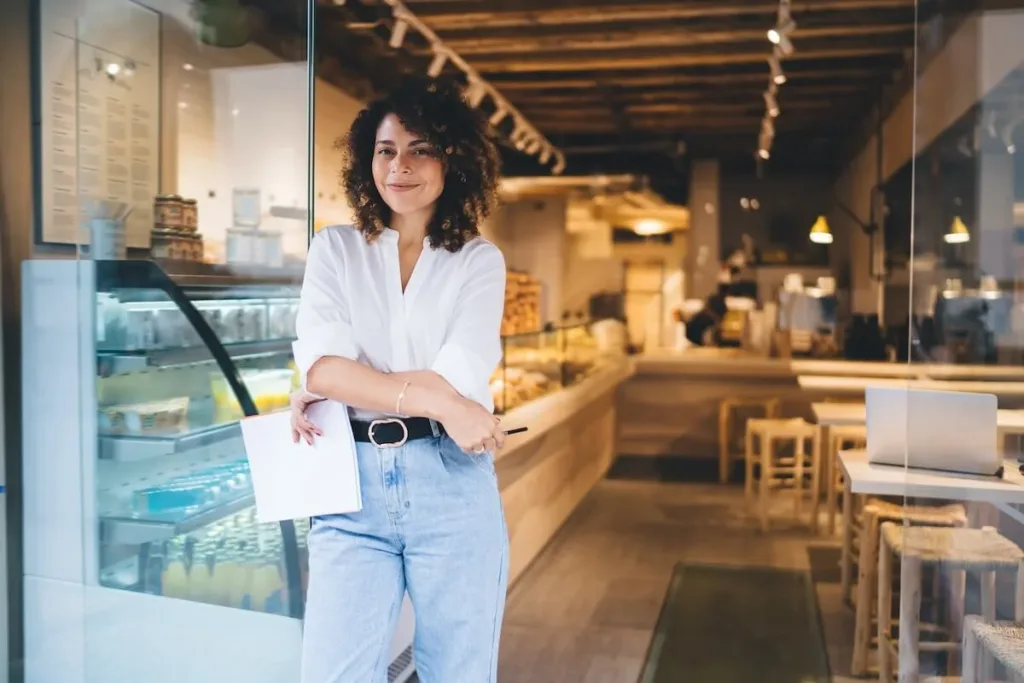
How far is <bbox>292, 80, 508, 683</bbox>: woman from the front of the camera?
1570mm

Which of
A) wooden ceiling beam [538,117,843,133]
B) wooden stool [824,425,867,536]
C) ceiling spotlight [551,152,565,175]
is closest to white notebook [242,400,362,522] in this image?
wooden stool [824,425,867,536]

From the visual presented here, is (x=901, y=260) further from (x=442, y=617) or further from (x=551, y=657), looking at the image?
(x=442, y=617)

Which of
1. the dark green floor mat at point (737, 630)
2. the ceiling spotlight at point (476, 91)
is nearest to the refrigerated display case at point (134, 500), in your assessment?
the dark green floor mat at point (737, 630)

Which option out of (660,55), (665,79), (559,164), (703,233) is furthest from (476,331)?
(703,233)

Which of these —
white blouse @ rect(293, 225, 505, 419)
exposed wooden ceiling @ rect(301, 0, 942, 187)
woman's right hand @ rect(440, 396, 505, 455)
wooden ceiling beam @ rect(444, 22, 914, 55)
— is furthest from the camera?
wooden ceiling beam @ rect(444, 22, 914, 55)

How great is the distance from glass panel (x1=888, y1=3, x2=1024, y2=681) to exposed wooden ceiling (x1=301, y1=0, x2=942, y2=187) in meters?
0.28

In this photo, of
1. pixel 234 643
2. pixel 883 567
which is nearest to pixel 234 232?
pixel 234 643

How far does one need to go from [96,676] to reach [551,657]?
61.4 inches

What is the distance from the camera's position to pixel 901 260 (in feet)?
23.7

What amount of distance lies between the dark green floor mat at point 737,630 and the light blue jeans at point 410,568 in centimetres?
172

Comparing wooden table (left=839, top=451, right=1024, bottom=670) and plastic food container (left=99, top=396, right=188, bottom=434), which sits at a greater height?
plastic food container (left=99, top=396, right=188, bottom=434)

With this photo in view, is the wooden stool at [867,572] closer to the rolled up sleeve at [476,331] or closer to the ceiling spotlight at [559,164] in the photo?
the rolled up sleeve at [476,331]

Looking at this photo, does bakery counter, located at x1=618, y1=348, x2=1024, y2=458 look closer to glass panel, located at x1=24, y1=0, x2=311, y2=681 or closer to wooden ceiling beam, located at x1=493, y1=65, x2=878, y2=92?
wooden ceiling beam, located at x1=493, y1=65, x2=878, y2=92

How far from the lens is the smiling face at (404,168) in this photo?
5.47 feet
